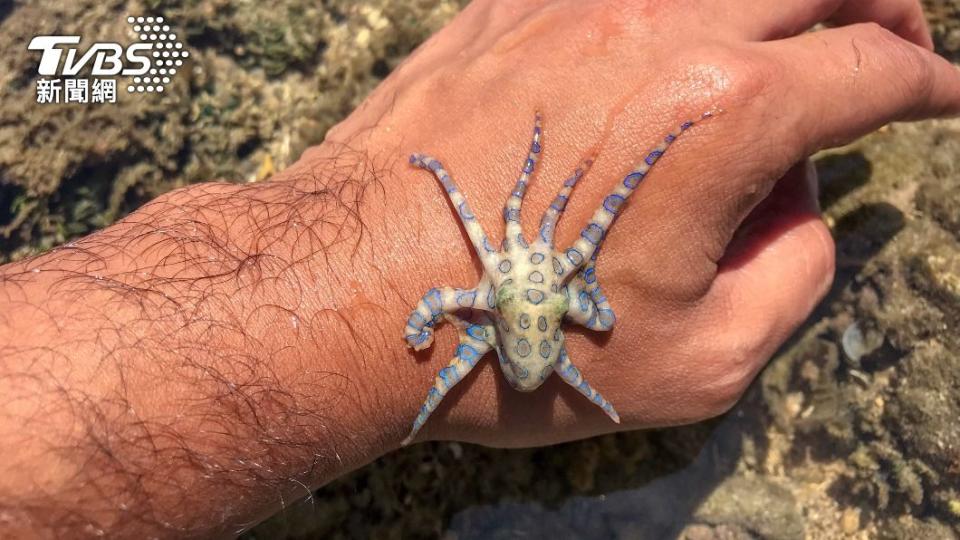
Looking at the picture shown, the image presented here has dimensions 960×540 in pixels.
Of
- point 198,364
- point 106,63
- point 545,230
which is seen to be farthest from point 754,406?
point 106,63

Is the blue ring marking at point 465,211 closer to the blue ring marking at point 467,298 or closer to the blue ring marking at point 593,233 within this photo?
the blue ring marking at point 467,298

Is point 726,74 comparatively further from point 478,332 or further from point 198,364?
point 198,364

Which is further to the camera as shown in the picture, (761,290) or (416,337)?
(761,290)

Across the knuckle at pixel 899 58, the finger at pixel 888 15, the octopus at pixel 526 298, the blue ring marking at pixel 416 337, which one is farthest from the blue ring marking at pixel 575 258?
the finger at pixel 888 15

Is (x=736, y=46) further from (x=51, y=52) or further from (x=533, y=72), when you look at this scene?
(x=51, y=52)

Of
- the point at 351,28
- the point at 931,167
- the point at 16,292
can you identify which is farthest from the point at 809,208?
the point at 16,292

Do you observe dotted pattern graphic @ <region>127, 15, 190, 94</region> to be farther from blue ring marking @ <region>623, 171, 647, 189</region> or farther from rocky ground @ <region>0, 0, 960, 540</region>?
blue ring marking @ <region>623, 171, 647, 189</region>

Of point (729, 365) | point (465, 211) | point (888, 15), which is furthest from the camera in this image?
point (888, 15)

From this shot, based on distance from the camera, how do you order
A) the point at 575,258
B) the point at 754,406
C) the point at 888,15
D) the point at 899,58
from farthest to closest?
the point at 754,406, the point at 888,15, the point at 899,58, the point at 575,258
